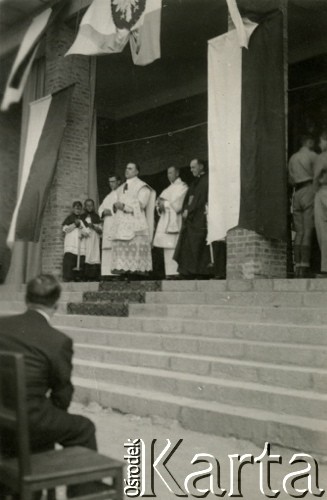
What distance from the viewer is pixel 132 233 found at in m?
9.56

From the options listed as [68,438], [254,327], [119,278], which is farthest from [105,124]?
[68,438]

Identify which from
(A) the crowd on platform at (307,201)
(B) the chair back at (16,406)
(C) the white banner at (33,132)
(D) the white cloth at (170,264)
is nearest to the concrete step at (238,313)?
(A) the crowd on platform at (307,201)

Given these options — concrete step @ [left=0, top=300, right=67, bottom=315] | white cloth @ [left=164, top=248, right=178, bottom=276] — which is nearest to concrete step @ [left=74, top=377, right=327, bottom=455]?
white cloth @ [left=164, top=248, right=178, bottom=276]

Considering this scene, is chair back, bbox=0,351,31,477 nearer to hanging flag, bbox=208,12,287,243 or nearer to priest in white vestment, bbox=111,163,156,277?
hanging flag, bbox=208,12,287,243

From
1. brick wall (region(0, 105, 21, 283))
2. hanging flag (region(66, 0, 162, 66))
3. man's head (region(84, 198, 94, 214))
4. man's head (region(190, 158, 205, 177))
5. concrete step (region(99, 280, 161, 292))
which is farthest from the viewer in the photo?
brick wall (region(0, 105, 21, 283))

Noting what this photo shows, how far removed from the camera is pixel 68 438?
111 inches

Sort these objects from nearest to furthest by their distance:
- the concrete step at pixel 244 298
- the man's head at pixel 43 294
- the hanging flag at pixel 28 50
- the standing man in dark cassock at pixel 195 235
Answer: the man's head at pixel 43 294 < the concrete step at pixel 244 298 < the hanging flag at pixel 28 50 < the standing man in dark cassock at pixel 195 235

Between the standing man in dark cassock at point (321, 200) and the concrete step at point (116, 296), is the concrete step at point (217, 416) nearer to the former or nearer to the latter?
the concrete step at point (116, 296)

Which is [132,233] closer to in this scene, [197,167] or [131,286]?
[131,286]

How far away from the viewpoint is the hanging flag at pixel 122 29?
8531 mm

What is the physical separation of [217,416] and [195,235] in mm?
4331

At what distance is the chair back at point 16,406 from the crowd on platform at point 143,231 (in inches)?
255

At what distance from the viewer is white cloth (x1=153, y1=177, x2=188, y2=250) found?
9641 millimetres

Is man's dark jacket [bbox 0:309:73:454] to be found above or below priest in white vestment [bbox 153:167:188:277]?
below
